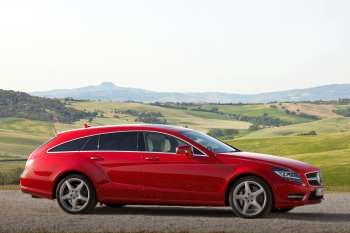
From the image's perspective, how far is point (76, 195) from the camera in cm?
1297

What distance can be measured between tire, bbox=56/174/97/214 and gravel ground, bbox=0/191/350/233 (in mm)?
222

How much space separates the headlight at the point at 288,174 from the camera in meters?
12.1

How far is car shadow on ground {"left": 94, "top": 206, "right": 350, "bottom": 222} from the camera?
12258mm

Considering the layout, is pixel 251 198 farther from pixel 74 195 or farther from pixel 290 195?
pixel 74 195

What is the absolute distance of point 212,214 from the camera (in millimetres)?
12891

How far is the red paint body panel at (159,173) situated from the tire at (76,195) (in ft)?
0.37

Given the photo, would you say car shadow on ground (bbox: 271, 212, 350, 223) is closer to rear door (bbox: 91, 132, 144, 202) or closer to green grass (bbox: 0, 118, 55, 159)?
rear door (bbox: 91, 132, 144, 202)

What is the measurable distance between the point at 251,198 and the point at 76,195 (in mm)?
3086

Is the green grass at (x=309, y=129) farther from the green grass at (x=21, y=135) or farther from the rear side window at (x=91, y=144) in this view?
the rear side window at (x=91, y=144)

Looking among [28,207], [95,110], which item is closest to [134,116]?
[95,110]

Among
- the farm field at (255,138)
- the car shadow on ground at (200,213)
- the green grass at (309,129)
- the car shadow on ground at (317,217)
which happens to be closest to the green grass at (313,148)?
the farm field at (255,138)

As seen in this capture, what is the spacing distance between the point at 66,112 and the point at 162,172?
552 ft

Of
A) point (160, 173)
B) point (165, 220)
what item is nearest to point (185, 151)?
point (160, 173)

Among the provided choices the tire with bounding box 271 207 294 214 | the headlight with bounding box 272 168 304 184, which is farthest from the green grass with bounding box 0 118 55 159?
the headlight with bounding box 272 168 304 184
